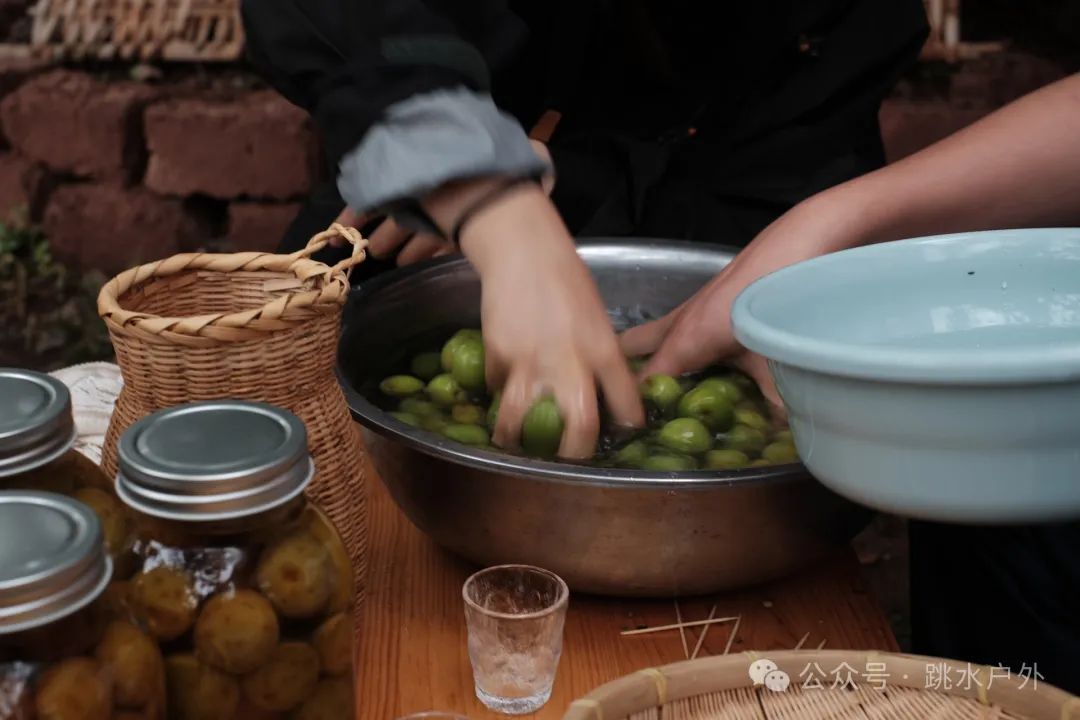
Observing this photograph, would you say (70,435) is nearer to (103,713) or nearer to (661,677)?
(103,713)

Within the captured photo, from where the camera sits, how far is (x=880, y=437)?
67 centimetres

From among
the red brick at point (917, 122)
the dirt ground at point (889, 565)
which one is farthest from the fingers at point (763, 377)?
the red brick at point (917, 122)

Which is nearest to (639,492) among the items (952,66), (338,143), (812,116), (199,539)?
(199,539)

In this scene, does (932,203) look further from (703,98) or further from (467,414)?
(703,98)

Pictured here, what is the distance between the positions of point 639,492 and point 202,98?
2.25 metres

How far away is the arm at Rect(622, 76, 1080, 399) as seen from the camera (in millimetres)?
962

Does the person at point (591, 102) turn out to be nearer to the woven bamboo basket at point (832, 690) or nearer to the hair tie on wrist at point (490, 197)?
the hair tie on wrist at point (490, 197)

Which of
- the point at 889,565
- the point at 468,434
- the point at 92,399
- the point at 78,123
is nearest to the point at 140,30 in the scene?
the point at 78,123

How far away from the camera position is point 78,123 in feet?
9.10

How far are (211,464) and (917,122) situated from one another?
7.26 feet

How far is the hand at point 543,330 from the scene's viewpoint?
0.87 metres

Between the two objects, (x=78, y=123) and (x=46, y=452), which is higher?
(x=46, y=452)

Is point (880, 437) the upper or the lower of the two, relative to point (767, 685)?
upper

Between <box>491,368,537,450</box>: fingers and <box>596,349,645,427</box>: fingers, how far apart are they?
0.18 ft
